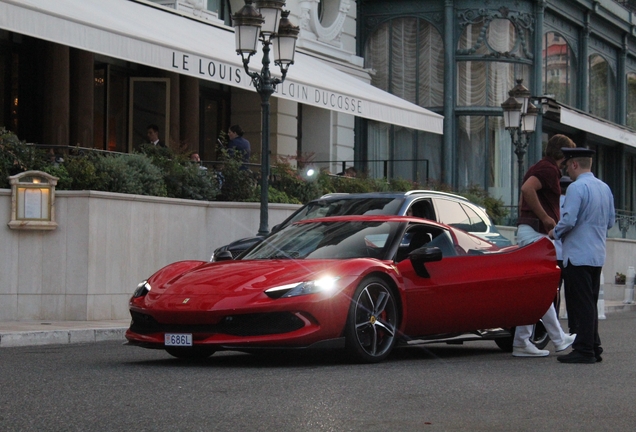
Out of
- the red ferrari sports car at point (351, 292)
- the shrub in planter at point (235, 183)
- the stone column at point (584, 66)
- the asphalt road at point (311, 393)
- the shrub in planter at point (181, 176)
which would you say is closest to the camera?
the asphalt road at point (311, 393)

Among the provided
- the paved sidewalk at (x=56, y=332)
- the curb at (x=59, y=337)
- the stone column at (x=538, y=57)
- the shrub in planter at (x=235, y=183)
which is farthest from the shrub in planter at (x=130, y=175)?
the stone column at (x=538, y=57)

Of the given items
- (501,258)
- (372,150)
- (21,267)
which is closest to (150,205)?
(21,267)

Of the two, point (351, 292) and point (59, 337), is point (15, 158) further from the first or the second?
point (351, 292)

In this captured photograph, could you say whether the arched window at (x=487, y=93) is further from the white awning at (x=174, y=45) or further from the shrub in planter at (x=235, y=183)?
the shrub in planter at (x=235, y=183)

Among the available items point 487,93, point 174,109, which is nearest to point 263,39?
point 174,109

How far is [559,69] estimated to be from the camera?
119 feet

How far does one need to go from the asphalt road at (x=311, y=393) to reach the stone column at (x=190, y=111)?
13.9 m

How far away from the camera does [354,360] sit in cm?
940

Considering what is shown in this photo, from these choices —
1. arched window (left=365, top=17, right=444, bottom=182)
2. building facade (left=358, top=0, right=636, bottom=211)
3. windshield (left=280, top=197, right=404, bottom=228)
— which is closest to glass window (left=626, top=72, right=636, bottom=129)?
building facade (left=358, top=0, right=636, bottom=211)

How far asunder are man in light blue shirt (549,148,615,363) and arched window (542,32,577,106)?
25.5 m

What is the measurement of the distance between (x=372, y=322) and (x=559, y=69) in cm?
2834

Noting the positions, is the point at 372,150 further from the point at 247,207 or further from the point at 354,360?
the point at 354,360

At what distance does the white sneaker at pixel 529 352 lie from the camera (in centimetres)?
1062

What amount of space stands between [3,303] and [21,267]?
0.52 meters
